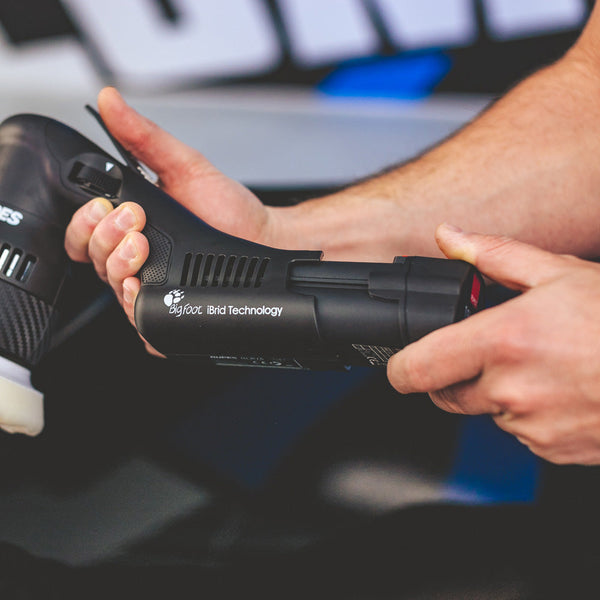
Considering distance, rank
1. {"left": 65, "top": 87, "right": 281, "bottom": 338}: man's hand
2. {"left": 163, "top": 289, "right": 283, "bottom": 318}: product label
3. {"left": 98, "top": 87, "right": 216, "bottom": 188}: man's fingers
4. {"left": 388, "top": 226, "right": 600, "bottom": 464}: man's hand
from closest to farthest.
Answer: {"left": 388, "top": 226, "right": 600, "bottom": 464}: man's hand, {"left": 163, "top": 289, "right": 283, "bottom": 318}: product label, {"left": 65, "top": 87, "right": 281, "bottom": 338}: man's hand, {"left": 98, "top": 87, "right": 216, "bottom": 188}: man's fingers

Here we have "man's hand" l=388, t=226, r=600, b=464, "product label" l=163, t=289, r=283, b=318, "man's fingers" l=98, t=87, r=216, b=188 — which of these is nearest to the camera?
"man's hand" l=388, t=226, r=600, b=464

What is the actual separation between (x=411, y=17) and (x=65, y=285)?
1222 mm

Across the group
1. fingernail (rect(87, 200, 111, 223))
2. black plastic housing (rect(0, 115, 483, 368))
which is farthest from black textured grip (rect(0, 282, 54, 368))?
fingernail (rect(87, 200, 111, 223))

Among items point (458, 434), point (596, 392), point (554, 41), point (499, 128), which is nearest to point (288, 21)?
point (554, 41)

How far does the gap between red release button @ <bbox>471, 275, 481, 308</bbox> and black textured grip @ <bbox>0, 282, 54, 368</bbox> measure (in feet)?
1.48

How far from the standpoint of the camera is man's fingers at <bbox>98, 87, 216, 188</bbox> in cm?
75

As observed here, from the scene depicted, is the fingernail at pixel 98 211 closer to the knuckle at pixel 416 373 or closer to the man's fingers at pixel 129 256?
the man's fingers at pixel 129 256

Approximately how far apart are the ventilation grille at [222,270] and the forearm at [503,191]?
262 mm

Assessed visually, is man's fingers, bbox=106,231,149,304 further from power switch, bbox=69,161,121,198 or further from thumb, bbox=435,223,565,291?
thumb, bbox=435,223,565,291

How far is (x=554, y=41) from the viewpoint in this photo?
161cm

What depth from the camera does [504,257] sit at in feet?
1.67

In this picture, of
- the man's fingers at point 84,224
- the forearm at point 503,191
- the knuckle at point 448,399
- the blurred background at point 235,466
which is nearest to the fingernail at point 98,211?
the man's fingers at point 84,224

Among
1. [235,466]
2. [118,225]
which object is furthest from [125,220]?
[235,466]

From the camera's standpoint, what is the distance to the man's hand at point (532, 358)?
1.46 feet
